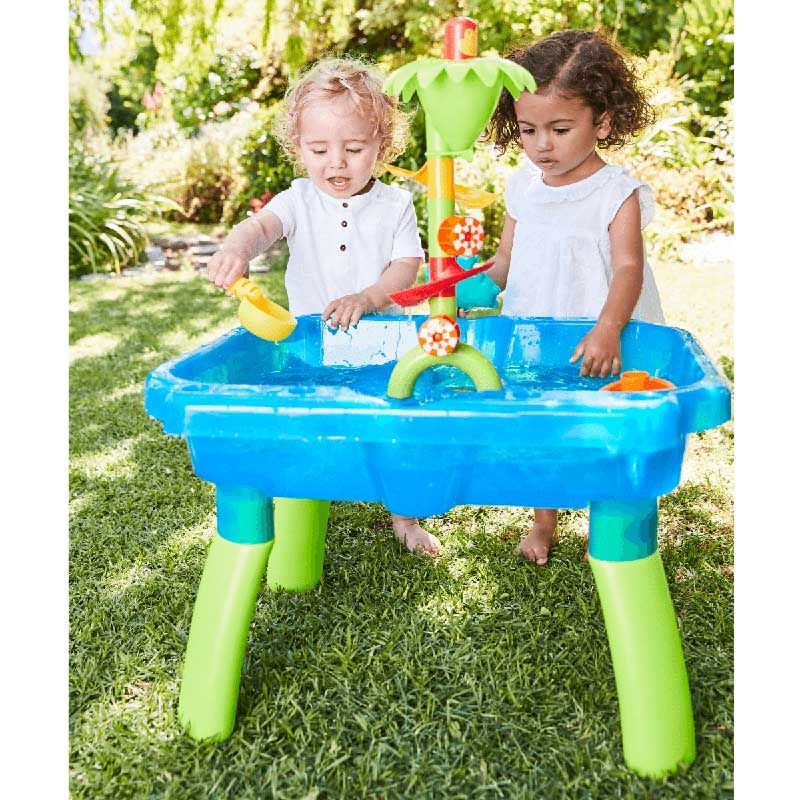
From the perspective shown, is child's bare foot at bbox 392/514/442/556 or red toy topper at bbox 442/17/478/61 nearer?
red toy topper at bbox 442/17/478/61

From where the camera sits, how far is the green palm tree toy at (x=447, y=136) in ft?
3.84

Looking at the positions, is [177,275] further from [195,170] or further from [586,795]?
[586,795]

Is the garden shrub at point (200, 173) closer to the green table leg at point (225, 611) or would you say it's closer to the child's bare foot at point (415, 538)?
the child's bare foot at point (415, 538)

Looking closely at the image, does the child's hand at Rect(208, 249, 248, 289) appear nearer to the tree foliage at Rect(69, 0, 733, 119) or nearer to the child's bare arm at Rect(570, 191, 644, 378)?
the child's bare arm at Rect(570, 191, 644, 378)

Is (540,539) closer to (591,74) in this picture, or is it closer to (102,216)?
(591,74)

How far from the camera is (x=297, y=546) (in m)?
1.93

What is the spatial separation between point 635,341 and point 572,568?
578 millimetres

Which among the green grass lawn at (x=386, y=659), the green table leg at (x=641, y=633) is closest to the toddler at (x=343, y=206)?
the green grass lawn at (x=386, y=659)

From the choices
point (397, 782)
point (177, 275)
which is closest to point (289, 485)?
point (397, 782)

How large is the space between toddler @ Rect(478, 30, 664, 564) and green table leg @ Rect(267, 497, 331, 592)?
0.50 metres

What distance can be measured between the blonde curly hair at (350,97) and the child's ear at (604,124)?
18.0 inches

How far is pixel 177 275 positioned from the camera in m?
6.66

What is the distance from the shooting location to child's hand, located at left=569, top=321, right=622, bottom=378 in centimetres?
161

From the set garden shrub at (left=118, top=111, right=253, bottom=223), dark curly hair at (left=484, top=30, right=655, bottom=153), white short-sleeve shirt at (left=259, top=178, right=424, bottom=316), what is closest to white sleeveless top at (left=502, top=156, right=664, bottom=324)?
dark curly hair at (left=484, top=30, right=655, bottom=153)
